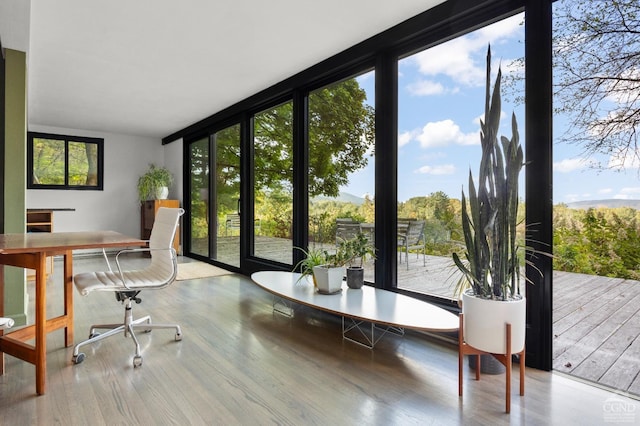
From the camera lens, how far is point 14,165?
309cm

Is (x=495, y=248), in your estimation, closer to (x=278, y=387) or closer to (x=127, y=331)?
(x=278, y=387)

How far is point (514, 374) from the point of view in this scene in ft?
7.07

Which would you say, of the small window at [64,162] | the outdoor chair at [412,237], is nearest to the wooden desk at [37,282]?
the outdoor chair at [412,237]

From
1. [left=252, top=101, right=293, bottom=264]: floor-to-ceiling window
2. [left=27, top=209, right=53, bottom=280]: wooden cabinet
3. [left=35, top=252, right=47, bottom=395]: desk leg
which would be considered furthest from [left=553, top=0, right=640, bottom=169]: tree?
[left=27, top=209, right=53, bottom=280]: wooden cabinet

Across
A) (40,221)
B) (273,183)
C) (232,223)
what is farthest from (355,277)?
(40,221)

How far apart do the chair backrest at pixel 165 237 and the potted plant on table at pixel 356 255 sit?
1.30 m

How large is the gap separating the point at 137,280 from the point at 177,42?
2153mm

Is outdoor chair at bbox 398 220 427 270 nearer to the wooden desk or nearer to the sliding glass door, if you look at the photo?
the wooden desk

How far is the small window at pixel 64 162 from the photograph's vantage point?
677 centimetres

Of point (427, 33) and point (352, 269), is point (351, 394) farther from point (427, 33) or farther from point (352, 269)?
point (427, 33)

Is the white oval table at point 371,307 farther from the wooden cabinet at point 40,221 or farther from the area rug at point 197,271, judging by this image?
the wooden cabinet at point 40,221

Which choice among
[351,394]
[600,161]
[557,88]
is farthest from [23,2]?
[600,161]

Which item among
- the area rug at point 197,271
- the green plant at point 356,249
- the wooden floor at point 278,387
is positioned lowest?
the wooden floor at point 278,387

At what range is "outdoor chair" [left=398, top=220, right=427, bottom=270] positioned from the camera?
301cm
